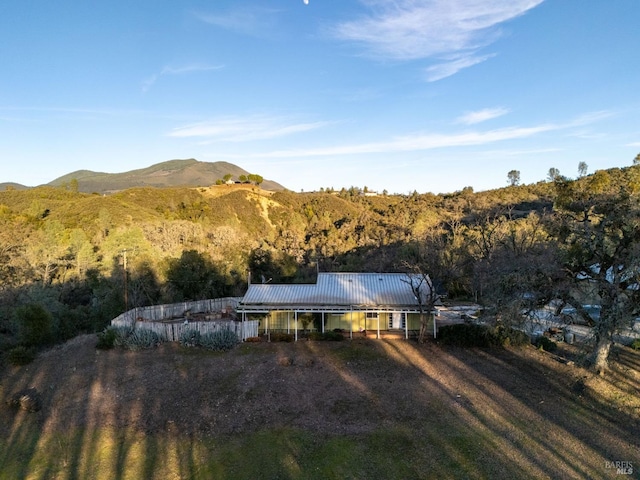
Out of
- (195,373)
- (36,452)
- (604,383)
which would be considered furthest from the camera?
(195,373)

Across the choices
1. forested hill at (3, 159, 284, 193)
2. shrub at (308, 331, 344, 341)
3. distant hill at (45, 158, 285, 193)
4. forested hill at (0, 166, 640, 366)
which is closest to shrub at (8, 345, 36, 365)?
forested hill at (0, 166, 640, 366)

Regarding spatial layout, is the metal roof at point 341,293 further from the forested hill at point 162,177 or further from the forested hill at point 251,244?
the forested hill at point 162,177

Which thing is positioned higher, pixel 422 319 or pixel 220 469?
pixel 422 319

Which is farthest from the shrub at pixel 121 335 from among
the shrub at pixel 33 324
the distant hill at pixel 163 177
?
the distant hill at pixel 163 177

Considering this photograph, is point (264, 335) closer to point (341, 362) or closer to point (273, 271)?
point (341, 362)

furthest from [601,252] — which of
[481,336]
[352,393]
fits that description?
[352,393]

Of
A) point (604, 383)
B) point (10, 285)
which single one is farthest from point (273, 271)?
point (604, 383)
